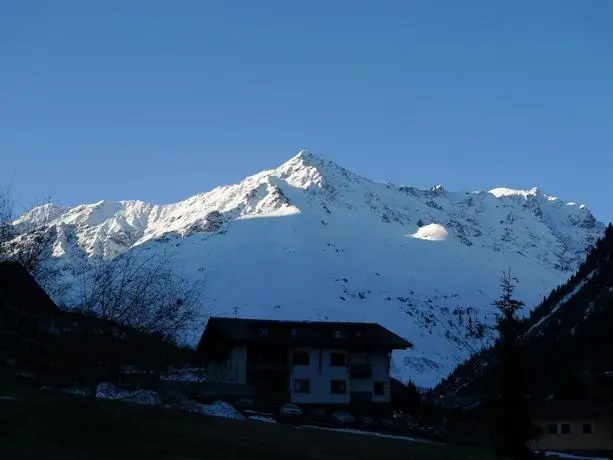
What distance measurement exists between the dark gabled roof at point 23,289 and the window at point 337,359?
5391 centimetres

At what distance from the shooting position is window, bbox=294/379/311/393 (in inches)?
2911

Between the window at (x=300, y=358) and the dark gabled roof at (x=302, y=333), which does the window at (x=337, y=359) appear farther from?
the window at (x=300, y=358)

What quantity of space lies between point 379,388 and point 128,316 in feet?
181

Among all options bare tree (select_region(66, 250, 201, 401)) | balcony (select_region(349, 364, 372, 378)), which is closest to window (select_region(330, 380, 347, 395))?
balcony (select_region(349, 364, 372, 378))

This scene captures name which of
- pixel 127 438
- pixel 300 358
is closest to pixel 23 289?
pixel 127 438

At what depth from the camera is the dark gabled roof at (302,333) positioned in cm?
7250

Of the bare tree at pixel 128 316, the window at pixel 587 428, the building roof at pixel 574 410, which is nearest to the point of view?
the bare tree at pixel 128 316

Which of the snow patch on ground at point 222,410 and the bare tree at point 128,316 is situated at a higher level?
the bare tree at point 128,316

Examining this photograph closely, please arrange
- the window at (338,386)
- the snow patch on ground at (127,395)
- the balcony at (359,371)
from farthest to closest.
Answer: the balcony at (359,371), the window at (338,386), the snow patch on ground at (127,395)

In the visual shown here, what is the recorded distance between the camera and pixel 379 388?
74.8m

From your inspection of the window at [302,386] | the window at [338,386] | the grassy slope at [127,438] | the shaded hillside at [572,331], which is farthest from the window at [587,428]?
the grassy slope at [127,438]

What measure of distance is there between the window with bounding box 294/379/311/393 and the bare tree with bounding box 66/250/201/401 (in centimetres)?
5012

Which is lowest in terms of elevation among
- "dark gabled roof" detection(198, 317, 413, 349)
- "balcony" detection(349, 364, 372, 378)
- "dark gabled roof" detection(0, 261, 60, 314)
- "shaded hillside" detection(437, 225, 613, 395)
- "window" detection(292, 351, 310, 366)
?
"dark gabled roof" detection(0, 261, 60, 314)

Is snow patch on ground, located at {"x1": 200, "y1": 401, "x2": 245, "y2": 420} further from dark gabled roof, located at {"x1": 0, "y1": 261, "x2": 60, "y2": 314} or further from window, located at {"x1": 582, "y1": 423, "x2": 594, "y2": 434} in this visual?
window, located at {"x1": 582, "y1": 423, "x2": 594, "y2": 434}
